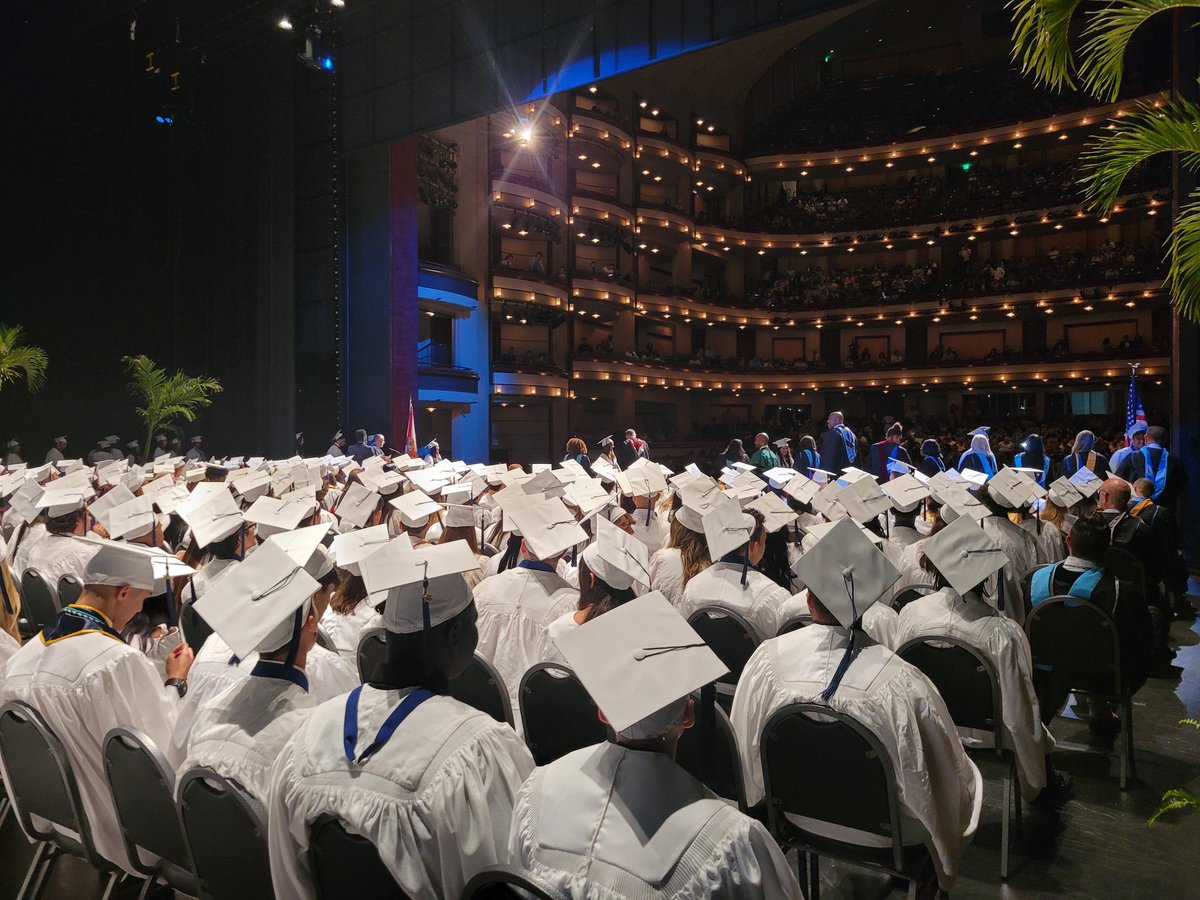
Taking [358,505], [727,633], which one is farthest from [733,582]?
[358,505]

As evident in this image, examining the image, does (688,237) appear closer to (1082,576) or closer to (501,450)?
(501,450)

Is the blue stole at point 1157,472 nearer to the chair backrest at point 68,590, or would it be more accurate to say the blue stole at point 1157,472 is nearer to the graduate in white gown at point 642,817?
the graduate in white gown at point 642,817

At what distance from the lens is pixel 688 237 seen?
110 feet

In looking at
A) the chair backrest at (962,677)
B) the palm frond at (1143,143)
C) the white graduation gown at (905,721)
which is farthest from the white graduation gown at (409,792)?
the palm frond at (1143,143)

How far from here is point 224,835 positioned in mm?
2123

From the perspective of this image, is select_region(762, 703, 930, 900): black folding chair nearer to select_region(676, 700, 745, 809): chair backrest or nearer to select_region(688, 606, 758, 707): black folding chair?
select_region(676, 700, 745, 809): chair backrest

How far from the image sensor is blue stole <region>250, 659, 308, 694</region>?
2336 mm

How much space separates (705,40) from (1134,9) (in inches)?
461

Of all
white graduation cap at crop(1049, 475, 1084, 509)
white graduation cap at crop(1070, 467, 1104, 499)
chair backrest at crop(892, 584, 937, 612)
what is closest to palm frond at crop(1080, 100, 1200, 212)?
chair backrest at crop(892, 584, 937, 612)

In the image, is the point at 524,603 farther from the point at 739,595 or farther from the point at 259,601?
the point at 259,601

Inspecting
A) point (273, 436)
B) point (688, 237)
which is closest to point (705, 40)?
point (273, 436)

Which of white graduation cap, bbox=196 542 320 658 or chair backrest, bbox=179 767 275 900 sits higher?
white graduation cap, bbox=196 542 320 658

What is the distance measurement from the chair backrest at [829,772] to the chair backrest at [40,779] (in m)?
2.24

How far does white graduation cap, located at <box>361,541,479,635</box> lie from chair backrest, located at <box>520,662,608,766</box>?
2.13 feet
